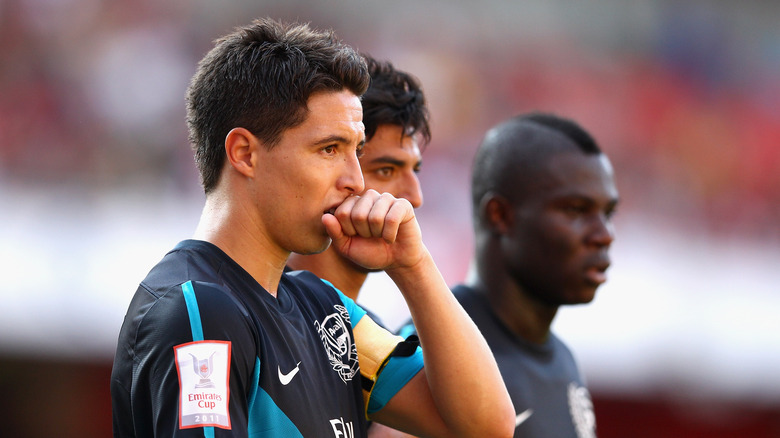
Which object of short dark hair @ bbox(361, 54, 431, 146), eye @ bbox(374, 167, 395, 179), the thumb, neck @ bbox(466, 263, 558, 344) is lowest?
the thumb

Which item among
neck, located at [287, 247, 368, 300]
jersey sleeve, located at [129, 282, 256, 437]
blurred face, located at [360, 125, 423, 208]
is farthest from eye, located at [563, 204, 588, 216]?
jersey sleeve, located at [129, 282, 256, 437]

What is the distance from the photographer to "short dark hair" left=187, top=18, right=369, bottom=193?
210 cm

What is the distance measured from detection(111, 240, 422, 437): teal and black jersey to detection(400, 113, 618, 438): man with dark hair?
1579mm

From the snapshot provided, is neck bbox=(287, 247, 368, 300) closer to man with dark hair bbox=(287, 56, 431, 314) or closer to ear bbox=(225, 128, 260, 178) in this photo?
man with dark hair bbox=(287, 56, 431, 314)

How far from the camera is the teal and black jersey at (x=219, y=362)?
1748 mm

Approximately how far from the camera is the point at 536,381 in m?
3.62

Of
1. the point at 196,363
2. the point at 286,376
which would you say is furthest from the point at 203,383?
the point at 286,376

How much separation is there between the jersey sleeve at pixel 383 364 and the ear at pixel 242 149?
0.58m

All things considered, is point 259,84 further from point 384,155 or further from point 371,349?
point 384,155

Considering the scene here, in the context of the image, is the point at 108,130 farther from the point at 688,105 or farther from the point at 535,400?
the point at 688,105

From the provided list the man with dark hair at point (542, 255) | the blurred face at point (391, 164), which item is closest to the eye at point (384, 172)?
the blurred face at point (391, 164)

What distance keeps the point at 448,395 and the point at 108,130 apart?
6.01 metres

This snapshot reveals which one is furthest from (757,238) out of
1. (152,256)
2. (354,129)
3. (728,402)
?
(354,129)

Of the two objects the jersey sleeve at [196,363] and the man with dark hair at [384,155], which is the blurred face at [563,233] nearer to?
the man with dark hair at [384,155]
